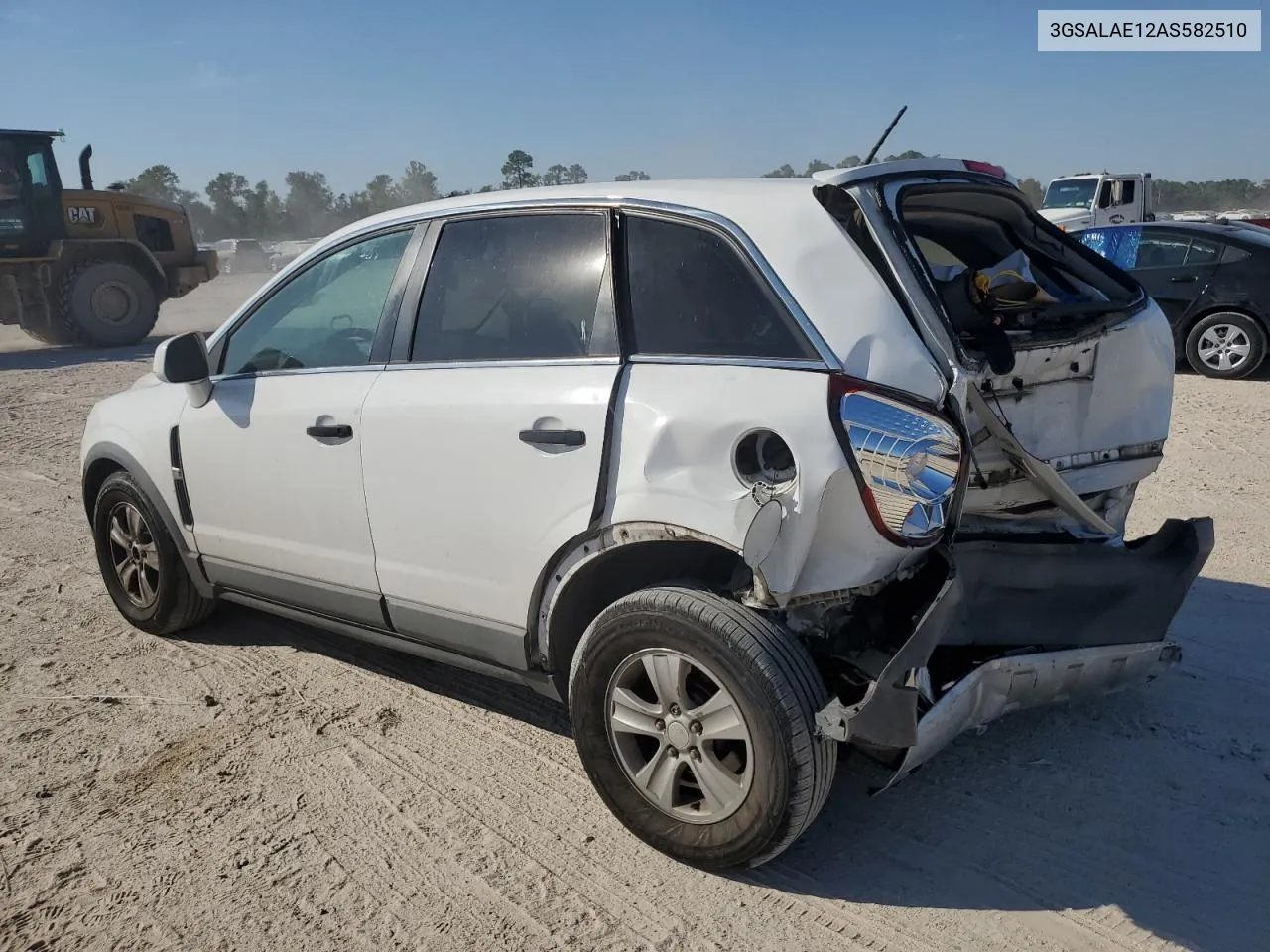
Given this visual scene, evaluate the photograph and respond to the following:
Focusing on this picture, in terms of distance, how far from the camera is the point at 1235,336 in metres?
A: 9.86

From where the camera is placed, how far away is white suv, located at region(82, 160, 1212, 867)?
8.39ft

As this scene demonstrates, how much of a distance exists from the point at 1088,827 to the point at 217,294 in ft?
100.0

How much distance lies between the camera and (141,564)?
456 centimetres

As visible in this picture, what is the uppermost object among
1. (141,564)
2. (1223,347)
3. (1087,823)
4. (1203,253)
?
(1203,253)

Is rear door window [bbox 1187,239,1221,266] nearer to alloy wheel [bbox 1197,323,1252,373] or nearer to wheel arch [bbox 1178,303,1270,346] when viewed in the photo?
wheel arch [bbox 1178,303,1270,346]

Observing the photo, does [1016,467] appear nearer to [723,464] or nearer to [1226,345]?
[723,464]

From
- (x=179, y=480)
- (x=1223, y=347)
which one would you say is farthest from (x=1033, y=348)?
(x=1223, y=347)

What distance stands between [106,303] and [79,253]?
831mm

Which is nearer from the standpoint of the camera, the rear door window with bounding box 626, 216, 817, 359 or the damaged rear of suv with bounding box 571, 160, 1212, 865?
the damaged rear of suv with bounding box 571, 160, 1212, 865

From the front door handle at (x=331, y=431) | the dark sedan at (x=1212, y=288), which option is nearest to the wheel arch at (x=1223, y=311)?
the dark sedan at (x=1212, y=288)

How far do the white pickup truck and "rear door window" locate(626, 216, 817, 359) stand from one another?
19414 mm

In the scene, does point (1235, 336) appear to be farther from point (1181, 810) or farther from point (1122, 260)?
point (1181, 810)

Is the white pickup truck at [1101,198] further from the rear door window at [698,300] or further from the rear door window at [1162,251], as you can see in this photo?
the rear door window at [698,300]

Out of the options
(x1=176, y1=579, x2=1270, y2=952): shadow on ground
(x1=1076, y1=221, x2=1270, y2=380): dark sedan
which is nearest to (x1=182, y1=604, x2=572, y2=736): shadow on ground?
(x1=176, y1=579, x2=1270, y2=952): shadow on ground
